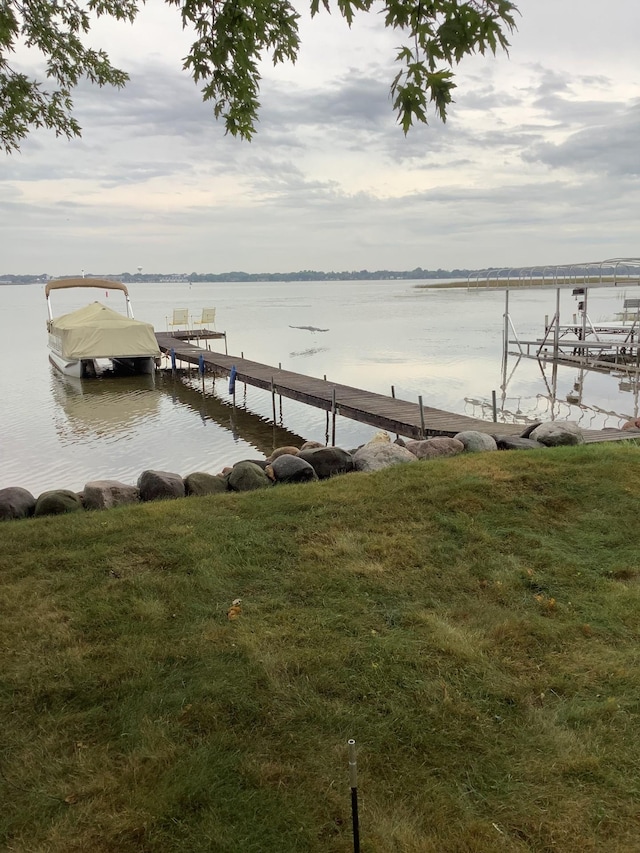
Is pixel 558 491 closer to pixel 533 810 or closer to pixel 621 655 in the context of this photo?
pixel 621 655

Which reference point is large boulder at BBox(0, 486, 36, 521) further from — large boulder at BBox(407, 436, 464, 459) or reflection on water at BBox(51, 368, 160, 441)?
reflection on water at BBox(51, 368, 160, 441)

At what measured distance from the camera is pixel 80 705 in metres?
3.08

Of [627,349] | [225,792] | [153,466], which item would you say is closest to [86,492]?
[225,792]

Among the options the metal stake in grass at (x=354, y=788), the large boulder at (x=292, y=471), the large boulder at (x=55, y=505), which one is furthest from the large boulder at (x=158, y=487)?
the metal stake in grass at (x=354, y=788)

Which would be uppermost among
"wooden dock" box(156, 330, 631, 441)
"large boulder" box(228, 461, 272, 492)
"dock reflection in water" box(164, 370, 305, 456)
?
"large boulder" box(228, 461, 272, 492)

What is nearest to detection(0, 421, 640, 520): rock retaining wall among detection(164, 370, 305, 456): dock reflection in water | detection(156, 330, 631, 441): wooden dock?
detection(156, 330, 631, 441): wooden dock

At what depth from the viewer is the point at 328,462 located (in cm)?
760

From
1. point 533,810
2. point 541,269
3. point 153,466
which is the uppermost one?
point 541,269

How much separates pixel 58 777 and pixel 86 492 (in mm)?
4340

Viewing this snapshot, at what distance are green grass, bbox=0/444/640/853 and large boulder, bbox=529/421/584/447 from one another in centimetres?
315

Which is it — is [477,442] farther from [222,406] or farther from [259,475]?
[222,406]

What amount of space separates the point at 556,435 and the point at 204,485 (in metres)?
5.10

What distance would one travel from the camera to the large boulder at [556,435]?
8703 mm

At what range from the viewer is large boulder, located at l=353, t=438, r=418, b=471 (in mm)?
7645
